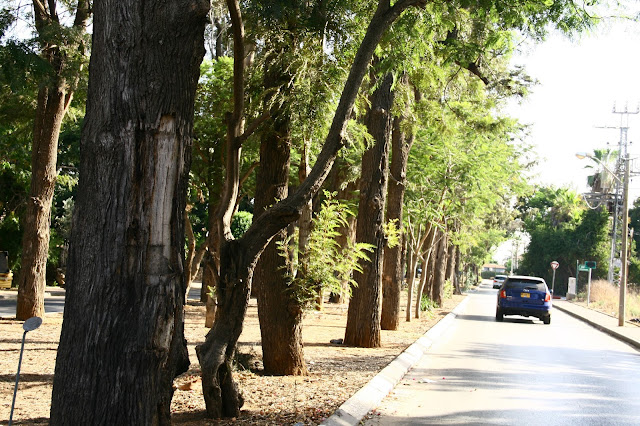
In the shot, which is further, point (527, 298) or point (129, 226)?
point (527, 298)

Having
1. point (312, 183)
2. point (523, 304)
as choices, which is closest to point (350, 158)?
point (523, 304)

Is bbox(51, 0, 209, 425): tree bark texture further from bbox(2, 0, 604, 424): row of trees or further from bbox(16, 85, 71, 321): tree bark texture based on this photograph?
bbox(16, 85, 71, 321): tree bark texture

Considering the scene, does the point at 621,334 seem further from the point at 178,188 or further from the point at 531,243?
the point at 531,243

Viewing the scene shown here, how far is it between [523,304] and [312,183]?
21224mm

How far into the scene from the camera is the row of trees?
4.69 metres

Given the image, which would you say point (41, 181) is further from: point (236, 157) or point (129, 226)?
point (129, 226)

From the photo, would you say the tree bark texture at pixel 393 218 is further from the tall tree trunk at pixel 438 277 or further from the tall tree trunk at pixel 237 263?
the tall tree trunk at pixel 438 277

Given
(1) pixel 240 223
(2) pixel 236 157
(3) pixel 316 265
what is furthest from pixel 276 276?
(1) pixel 240 223

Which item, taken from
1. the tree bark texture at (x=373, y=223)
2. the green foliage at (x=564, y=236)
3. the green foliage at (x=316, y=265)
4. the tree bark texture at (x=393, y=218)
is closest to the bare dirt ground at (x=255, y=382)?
the tree bark texture at (x=373, y=223)

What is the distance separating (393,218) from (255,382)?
31.7ft

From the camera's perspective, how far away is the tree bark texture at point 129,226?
4.62m

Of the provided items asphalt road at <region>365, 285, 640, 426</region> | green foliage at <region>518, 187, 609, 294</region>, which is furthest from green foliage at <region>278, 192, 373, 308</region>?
green foliage at <region>518, 187, 609, 294</region>

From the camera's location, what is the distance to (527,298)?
88.0ft

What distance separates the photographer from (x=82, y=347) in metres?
4.61
